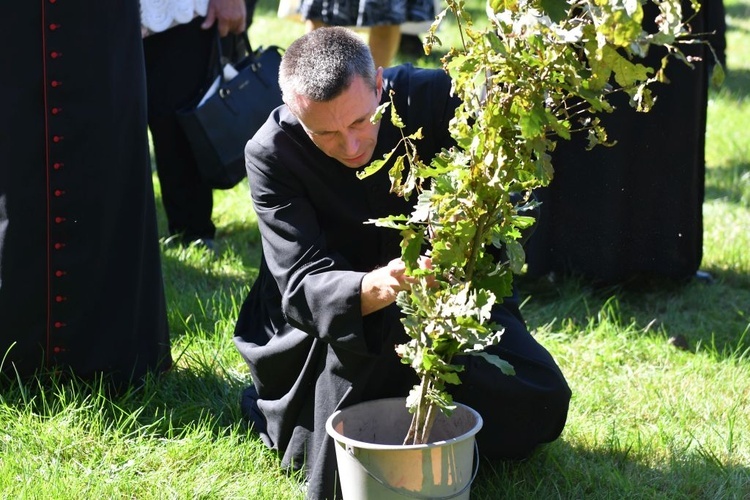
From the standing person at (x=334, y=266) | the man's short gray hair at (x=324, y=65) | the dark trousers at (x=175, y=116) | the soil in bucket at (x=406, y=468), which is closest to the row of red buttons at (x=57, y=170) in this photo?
the standing person at (x=334, y=266)

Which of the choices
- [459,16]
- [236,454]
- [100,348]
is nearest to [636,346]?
[236,454]

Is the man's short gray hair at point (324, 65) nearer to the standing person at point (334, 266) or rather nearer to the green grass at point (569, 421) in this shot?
the standing person at point (334, 266)

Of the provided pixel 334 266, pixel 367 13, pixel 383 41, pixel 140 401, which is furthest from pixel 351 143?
pixel 383 41

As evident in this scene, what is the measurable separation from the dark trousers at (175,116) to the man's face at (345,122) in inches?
75.4

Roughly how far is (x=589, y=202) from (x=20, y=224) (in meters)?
2.09

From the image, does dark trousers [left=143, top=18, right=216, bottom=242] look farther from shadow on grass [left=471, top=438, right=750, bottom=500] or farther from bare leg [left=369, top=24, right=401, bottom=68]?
shadow on grass [left=471, top=438, right=750, bottom=500]

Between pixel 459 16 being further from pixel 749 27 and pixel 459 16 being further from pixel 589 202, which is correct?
pixel 749 27

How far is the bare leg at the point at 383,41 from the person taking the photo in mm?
5688

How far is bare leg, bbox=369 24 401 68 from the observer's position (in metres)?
5.69

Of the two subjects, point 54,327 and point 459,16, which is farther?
point 54,327

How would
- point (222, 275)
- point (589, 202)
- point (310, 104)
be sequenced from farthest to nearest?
1. point (222, 275)
2. point (589, 202)
3. point (310, 104)

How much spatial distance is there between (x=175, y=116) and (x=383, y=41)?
4.90 ft

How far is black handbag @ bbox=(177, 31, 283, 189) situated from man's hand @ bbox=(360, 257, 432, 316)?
2.12m

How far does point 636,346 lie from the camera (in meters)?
3.83
